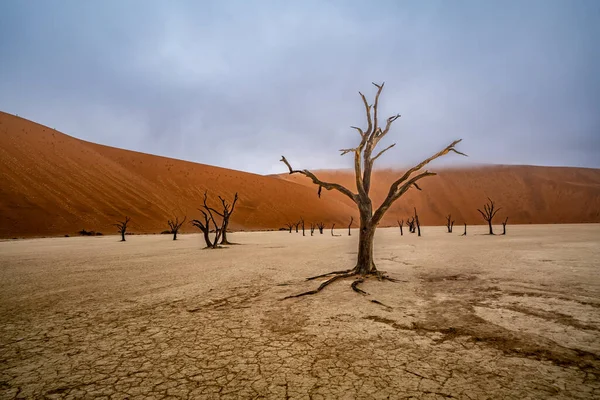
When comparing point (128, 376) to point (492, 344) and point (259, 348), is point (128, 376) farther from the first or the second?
point (492, 344)

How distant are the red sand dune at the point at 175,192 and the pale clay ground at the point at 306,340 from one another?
26108mm

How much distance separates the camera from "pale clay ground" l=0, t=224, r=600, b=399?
86.3 inches

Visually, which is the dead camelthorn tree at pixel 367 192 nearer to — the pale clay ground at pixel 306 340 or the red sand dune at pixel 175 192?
the pale clay ground at pixel 306 340

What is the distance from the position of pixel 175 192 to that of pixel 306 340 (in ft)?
142

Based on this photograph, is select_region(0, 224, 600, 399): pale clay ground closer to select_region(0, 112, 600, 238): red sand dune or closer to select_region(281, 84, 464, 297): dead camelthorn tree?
select_region(281, 84, 464, 297): dead camelthorn tree

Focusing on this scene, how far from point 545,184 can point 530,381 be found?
80.1 m

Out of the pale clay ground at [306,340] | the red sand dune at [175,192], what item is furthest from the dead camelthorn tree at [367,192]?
the red sand dune at [175,192]

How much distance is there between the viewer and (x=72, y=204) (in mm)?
28031

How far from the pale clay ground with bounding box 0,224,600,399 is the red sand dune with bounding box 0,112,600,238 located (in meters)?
26.1

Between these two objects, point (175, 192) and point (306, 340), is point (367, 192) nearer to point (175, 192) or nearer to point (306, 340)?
point (306, 340)

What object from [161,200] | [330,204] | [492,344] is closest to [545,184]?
[330,204]

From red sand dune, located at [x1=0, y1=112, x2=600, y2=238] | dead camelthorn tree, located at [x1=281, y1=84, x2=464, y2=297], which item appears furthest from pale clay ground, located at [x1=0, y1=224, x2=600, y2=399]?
red sand dune, located at [x1=0, y1=112, x2=600, y2=238]

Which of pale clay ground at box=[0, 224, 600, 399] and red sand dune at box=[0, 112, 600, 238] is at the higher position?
red sand dune at box=[0, 112, 600, 238]

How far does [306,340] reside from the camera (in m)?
3.07
